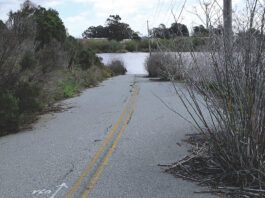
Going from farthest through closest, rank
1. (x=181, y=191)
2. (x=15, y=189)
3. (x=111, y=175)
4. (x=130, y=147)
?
(x=130, y=147), (x=111, y=175), (x=15, y=189), (x=181, y=191)

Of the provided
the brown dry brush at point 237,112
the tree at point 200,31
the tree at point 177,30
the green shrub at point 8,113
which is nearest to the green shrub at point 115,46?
the green shrub at point 8,113

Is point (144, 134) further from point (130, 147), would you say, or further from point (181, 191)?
point (181, 191)

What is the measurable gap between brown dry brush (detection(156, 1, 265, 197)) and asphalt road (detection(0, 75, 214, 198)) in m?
0.50

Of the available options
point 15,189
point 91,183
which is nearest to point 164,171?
point 91,183

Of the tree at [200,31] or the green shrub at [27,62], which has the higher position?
the tree at [200,31]

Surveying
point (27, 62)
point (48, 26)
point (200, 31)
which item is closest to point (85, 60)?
point (48, 26)

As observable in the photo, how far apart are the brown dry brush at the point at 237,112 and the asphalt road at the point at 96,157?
0.50 metres

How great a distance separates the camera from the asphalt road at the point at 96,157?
207 inches

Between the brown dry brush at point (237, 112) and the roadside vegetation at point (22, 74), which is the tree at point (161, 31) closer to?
the brown dry brush at point (237, 112)

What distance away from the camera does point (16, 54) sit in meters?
11.1

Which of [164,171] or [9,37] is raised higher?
[9,37]

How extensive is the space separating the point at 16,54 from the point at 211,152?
7.52m

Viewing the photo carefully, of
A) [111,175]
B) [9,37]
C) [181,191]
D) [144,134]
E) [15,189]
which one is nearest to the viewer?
[181,191]

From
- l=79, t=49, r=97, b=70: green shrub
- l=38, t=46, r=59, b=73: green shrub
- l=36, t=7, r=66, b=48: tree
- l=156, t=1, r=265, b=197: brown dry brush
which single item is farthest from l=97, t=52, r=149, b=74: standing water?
l=156, t=1, r=265, b=197: brown dry brush
